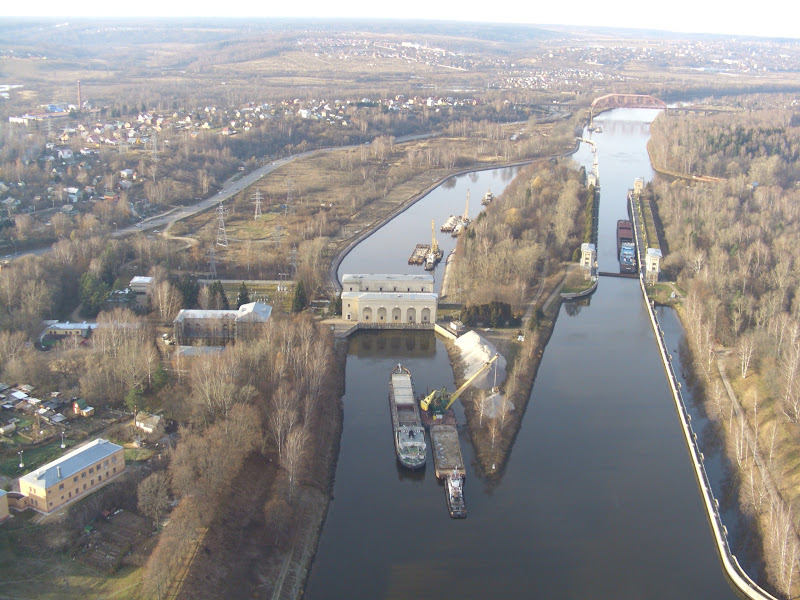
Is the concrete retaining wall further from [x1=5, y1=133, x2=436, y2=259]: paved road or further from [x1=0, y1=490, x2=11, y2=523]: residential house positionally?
[x1=5, y1=133, x2=436, y2=259]: paved road

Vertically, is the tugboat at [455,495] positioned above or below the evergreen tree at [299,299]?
below

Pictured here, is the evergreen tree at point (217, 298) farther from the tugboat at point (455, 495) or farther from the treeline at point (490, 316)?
the tugboat at point (455, 495)

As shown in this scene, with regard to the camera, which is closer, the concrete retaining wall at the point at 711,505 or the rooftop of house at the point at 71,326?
the concrete retaining wall at the point at 711,505

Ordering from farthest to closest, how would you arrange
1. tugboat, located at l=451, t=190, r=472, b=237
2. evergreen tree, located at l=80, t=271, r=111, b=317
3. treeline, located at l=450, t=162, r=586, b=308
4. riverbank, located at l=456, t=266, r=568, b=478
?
1. tugboat, located at l=451, t=190, r=472, b=237
2. treeline, located at l=450, t=162, r=586, b=308
3. evergreen tree, located at l=80, t=271, r=111, b=317
4. riverbank, located at l=456, t=266, r=568, b=478

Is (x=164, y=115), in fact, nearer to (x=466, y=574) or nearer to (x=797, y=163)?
(x=797, y=163)

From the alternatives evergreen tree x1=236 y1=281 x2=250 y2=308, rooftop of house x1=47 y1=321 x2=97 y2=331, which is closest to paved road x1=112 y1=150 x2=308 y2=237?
evergreen tree x1=236 y1=281 x2=250 y2=308

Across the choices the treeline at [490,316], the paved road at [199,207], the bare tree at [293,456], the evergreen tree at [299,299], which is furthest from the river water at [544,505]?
the paved road at [199,207]

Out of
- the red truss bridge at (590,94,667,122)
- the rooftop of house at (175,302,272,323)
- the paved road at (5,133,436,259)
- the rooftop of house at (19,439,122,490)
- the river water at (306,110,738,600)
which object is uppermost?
A: the red truss bridge at (590,94,667,122)
